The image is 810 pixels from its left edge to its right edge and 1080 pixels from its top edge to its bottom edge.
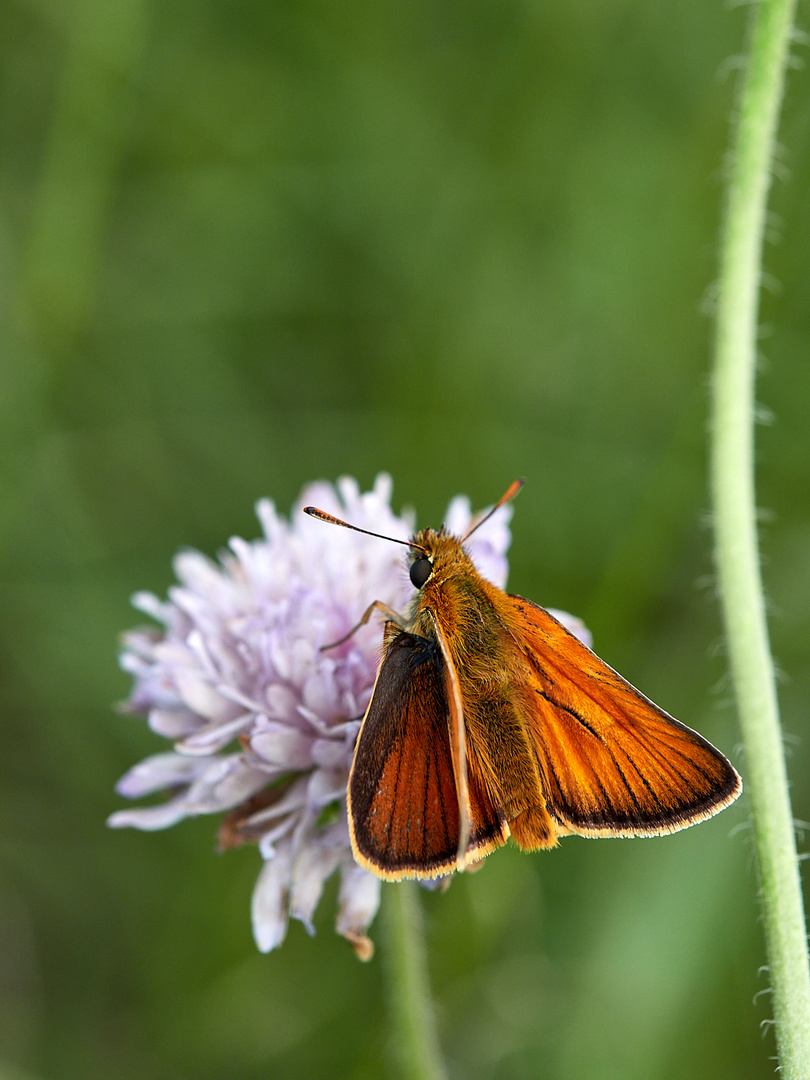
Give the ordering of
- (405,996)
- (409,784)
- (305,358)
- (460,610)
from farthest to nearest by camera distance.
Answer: (305,358) < (405,996) < (460,610) < (409,784)

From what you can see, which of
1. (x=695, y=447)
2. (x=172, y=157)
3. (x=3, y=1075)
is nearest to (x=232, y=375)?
(x=172, y=157)

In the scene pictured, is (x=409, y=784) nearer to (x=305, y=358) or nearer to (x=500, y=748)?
(x=500, y=748)

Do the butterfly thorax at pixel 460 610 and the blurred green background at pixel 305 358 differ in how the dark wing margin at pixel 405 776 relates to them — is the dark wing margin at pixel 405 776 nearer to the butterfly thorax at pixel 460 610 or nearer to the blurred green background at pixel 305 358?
the butterfly thorax at pixel 460 610

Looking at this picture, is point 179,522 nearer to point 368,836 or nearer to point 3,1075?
point 3,1075

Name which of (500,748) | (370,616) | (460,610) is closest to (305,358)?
(370,616)

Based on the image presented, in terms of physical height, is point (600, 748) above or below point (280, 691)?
below

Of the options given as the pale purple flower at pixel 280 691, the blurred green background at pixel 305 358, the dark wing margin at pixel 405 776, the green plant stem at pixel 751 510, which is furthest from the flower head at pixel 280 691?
the blurred green background at pixel 305 358
